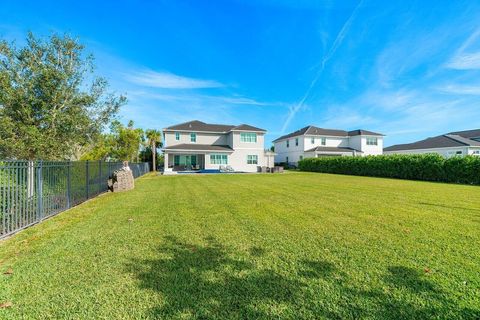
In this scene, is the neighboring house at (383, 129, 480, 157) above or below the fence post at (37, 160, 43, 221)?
above

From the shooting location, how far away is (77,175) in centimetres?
894

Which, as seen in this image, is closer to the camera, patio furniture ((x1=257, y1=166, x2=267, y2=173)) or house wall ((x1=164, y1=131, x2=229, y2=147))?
house wall ((x1=164, y1=131, x2=229, y2=147))

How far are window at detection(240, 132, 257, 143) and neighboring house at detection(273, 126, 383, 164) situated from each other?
12642 mm

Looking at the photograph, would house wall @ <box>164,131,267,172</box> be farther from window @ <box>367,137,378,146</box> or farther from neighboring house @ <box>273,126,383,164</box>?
window @ <box>367,137,378,146</box>

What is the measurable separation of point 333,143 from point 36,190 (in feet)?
148

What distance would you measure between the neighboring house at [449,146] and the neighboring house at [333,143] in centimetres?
535

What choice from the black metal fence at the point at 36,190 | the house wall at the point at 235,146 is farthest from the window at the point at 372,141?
the black metal fence at the point at 36,190

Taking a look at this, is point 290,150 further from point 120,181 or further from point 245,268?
point 245,268

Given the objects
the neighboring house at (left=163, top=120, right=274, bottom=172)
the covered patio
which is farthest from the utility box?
the neighboring house at (left=163, top=120, right=274, bottom=172)

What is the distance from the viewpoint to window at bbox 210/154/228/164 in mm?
32044

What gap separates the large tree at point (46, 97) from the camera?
7176 millimetres

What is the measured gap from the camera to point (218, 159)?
3228cm

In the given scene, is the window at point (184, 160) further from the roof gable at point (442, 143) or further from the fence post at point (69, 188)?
the roof gable at point (442, 143)

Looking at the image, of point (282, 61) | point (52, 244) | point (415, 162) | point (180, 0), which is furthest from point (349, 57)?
point (52, 244)
